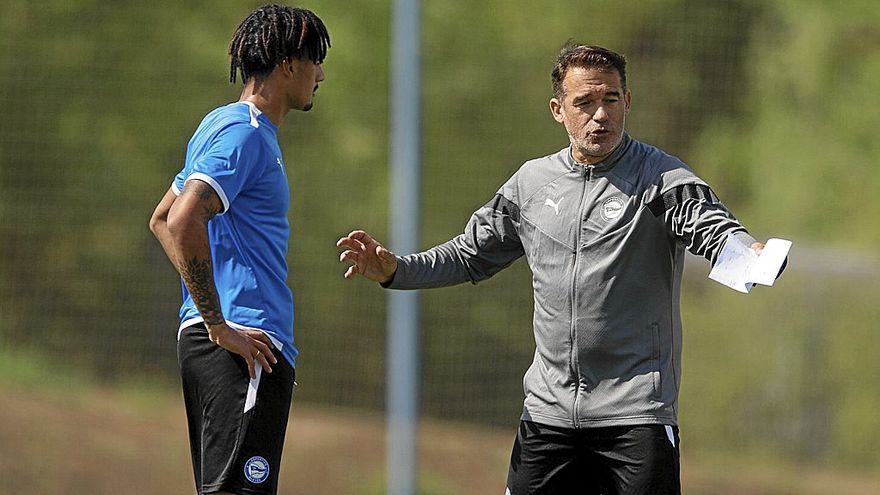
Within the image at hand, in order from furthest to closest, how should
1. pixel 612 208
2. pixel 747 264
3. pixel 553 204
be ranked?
pixel 553 204
pixel 612 208
pixel 747 264

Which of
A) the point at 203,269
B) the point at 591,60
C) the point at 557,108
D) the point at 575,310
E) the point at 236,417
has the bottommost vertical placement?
the point at 236,417

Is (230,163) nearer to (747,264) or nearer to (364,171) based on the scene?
(747,264)

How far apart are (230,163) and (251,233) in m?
0.26

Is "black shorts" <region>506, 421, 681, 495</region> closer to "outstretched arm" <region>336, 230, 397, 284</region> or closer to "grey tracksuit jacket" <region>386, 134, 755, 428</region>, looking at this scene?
"grey tracksuit jacket" <region>386, 134, 755, 428</region>

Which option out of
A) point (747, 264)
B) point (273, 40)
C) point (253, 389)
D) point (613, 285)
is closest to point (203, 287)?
point (253, 389)

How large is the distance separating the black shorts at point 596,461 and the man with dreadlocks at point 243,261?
2.59 feet

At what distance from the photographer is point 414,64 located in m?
8.41

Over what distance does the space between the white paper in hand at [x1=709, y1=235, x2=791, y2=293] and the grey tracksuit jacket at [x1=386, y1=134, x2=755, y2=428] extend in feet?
0.63

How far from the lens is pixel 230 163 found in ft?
12.9

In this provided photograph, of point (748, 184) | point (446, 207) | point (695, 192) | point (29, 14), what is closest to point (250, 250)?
point (695, 192)

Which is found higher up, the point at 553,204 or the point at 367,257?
the point at 553,204

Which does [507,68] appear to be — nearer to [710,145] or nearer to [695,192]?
[710,145]

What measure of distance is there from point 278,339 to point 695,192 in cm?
136

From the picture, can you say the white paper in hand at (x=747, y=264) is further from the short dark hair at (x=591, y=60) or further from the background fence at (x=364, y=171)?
the background fence at (x=364, y=171)
